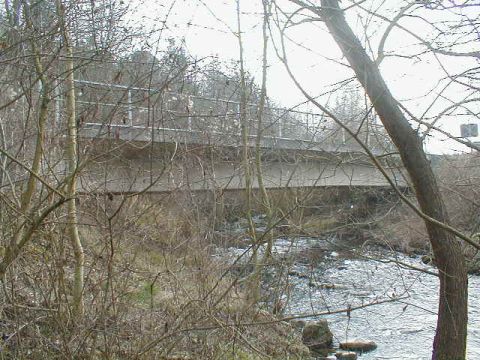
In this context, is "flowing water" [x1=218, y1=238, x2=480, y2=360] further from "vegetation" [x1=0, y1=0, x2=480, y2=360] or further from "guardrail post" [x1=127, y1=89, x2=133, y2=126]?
"guardrail post" [x1=127, y1=89, x2=133, y2=126]

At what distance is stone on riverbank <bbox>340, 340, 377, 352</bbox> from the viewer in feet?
30.6

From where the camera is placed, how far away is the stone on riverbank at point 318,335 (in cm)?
927

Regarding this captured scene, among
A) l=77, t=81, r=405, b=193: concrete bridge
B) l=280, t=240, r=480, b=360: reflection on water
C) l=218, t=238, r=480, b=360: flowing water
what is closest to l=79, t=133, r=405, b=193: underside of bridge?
l=77, t=81, r=405, b=193: concrete bridge

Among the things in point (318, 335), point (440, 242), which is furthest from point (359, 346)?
point (440, 242)

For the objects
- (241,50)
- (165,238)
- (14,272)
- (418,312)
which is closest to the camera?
(14,272)

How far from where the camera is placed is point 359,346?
368 inches

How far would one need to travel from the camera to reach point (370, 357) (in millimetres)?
9016

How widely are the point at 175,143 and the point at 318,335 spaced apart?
5.65 metres

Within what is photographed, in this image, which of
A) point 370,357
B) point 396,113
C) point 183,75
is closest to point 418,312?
point 370,357

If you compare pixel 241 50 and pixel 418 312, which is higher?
pixel 241 50

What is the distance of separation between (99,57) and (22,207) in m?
1.37

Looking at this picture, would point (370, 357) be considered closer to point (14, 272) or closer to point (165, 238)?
point (165, 238)

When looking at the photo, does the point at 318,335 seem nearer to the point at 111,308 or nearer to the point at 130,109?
the point at 111,308

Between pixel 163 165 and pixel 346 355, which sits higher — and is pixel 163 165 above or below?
above
